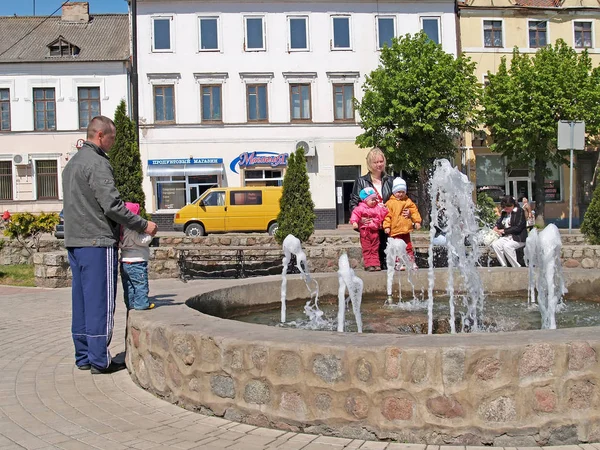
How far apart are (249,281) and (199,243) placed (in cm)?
947

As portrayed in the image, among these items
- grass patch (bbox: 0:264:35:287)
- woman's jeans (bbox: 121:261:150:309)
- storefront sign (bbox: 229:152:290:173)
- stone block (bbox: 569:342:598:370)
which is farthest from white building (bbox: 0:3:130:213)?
stone block (bbox: 569:342:598:370)

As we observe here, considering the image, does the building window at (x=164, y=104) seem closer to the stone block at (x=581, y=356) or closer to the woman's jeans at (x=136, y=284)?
the woman's jeans at (x=136, y=284)

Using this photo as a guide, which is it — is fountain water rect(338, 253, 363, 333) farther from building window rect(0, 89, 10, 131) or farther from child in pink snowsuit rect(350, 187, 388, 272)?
building window rect(0, 89, 10, 131)

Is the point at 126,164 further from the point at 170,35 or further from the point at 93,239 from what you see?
the point at 170,35

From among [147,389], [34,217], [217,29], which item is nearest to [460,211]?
[147,389]

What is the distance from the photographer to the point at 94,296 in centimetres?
496

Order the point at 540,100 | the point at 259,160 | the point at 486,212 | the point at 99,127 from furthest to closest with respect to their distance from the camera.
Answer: the point at 259,160, the point at 540,100, the point at 486,212, the point at 99,127

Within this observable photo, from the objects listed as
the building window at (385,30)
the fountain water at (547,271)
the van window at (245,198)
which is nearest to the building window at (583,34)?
the building window at (385,30)

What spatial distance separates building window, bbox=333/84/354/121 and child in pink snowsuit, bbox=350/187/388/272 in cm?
2458

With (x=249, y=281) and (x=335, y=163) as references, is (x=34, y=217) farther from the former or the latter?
(x=335, y=163)

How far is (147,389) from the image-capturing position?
183 inches

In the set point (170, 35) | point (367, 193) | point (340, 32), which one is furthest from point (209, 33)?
point (367, 193)

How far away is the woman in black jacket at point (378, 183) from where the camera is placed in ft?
26.3

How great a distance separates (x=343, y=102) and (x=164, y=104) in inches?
341
